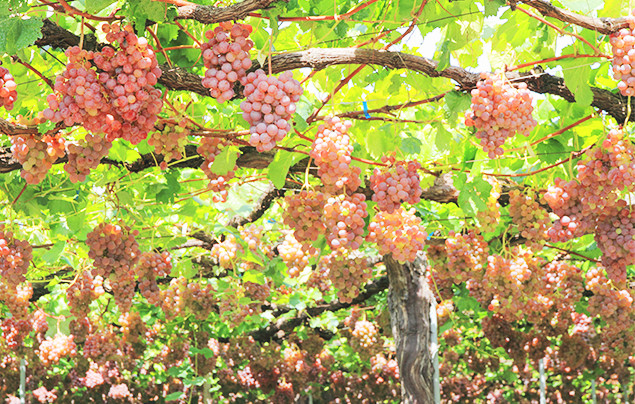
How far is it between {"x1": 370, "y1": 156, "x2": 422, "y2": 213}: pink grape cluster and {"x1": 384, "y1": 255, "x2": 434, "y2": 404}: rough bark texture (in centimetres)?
235

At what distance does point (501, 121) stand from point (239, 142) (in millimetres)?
1171

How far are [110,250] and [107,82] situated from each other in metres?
2.10

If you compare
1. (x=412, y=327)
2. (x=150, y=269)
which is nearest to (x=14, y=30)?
(x=150, y=269)

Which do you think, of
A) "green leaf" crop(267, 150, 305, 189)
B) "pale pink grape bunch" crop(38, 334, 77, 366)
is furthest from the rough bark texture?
"pale pink grape bunch" crop(38, 334, 77, 366)

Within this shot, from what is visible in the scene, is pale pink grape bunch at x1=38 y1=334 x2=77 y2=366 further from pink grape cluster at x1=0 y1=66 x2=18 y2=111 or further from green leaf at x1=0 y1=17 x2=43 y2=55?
green leaf at x1=0 y1=17 x2=43 y2=55

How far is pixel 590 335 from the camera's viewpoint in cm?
930

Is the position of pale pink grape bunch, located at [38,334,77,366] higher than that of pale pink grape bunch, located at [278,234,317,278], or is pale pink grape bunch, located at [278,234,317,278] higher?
pale pink grape bunch, located at [38,334,77,366]

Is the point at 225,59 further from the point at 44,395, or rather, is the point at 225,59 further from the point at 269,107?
the point at 44,395

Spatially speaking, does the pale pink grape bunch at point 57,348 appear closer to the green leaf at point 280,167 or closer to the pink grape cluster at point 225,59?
the green leaf at point 280,167

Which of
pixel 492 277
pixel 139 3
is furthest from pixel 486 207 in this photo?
pixel 139 3

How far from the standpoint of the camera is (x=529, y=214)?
3910 millimetres

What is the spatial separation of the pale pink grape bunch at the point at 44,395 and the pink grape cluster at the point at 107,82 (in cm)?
1568

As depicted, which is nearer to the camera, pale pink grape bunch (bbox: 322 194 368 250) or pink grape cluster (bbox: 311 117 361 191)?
pink grape cluster (bbox: 311 117 361 191)

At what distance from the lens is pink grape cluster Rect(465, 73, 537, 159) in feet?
7.22
